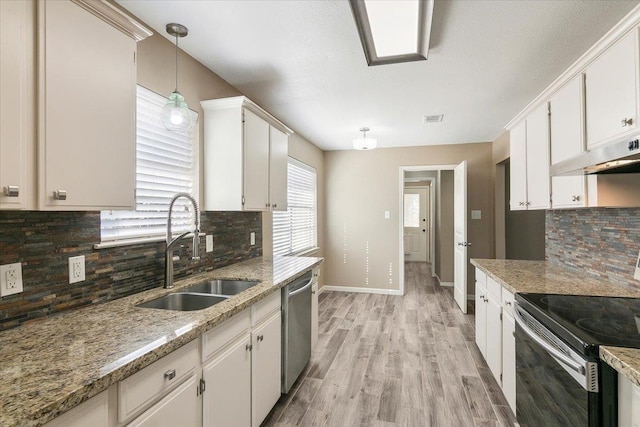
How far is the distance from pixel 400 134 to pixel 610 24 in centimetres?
258

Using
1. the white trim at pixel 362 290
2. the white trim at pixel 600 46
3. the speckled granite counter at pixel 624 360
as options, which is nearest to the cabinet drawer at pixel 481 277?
the white trim at pixel 600 46

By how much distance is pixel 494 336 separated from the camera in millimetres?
2398

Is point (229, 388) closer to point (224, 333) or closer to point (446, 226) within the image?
point (224, 333)

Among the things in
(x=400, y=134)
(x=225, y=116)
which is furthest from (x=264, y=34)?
(x=400, y=134)

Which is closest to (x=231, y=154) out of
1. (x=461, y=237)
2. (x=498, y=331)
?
(x=498, y=331)

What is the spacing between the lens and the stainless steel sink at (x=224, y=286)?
2.07 meters

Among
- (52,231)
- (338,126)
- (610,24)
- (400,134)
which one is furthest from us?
(400,134)

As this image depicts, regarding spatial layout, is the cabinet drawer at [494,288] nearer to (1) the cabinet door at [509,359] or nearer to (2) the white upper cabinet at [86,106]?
(1) the cabinet door at [509,359]

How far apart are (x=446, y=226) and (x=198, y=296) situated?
507cm

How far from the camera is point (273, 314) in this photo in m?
2.04

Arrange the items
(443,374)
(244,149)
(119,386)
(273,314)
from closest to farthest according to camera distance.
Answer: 1. (119,386)
2. (273,314)
3. (244,149)
4. (443,374)

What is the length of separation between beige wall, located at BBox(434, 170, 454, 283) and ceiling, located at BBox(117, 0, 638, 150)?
237cm

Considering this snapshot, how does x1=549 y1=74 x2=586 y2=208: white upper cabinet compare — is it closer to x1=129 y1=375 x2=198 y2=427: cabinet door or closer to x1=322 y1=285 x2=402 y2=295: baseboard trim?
x1=129 y1=375 x2=198 y2=427: cabinet door

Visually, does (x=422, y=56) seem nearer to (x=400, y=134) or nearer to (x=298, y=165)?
(x=400, y=134)
